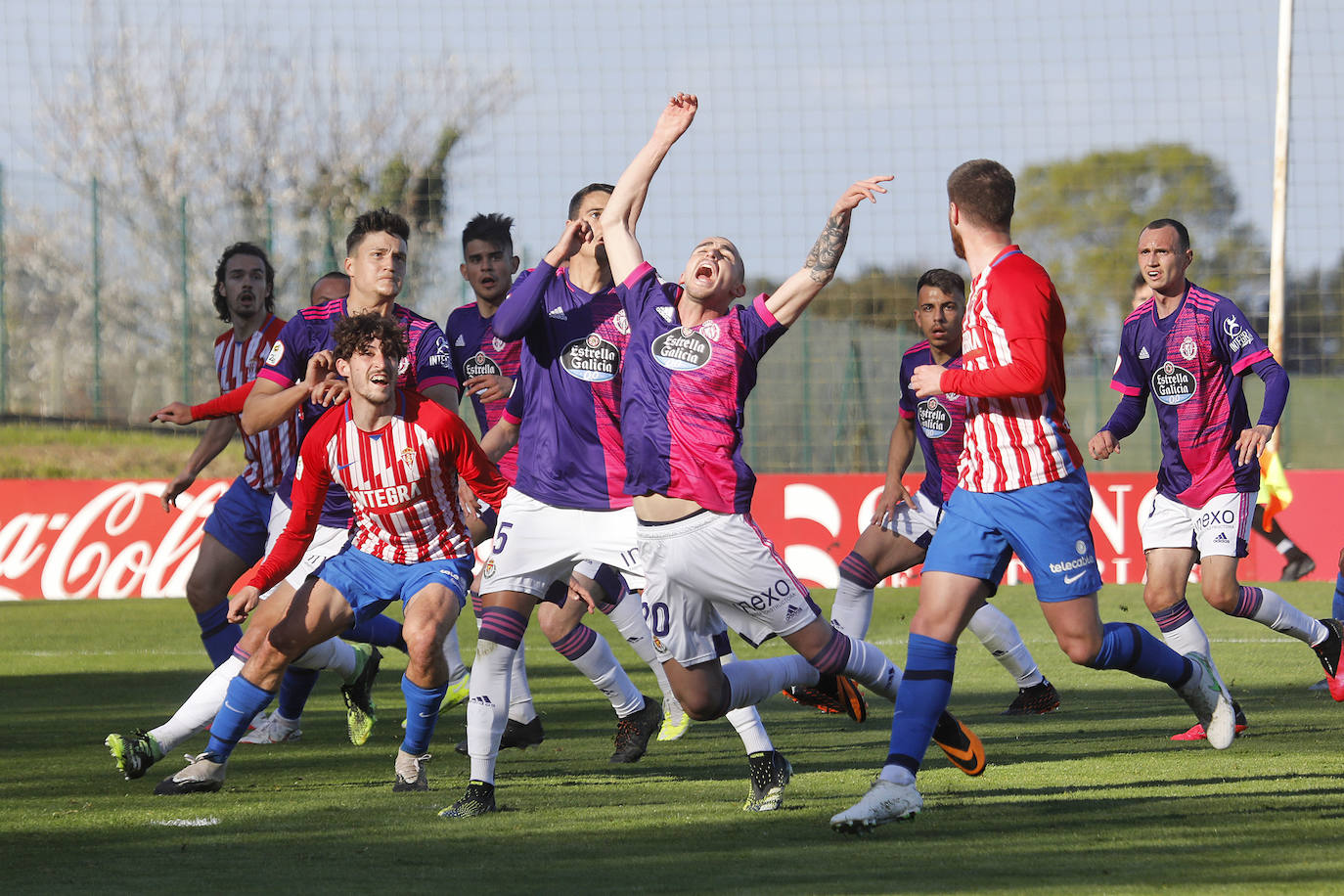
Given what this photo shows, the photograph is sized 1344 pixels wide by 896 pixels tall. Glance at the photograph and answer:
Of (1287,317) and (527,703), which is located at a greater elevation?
(1287,317)

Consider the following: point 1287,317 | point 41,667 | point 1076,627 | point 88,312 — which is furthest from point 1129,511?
point 88,312

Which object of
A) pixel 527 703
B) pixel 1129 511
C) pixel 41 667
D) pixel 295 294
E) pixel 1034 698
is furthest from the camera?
pixel 295 294

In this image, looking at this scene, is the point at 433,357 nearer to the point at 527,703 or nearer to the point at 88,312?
the point at 527,703

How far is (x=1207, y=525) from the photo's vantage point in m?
8.15

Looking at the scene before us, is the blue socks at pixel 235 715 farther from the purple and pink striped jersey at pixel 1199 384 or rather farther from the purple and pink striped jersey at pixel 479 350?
the purple and pink striped jersey at pixel 1199 384

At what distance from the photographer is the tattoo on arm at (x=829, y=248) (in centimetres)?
570

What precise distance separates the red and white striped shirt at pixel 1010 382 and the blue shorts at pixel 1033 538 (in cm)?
5

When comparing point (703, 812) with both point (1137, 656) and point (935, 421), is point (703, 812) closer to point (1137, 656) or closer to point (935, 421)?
point (1137, 656)

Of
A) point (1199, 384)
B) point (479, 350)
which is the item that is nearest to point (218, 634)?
point (479, 350)

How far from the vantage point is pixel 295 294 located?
23469 millimetres

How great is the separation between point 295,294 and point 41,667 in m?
12.8

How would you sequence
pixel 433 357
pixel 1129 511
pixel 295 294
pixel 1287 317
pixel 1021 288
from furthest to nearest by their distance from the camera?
1. pixel 295 294
2. pixel 1287 317
3. pixel 1129 511
4. pixel 433 357
5. pixel 1021 288

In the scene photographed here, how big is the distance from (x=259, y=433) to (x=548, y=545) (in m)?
2.24

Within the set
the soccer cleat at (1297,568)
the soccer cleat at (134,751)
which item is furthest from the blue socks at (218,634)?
the soccer cleat at (1297,568)
